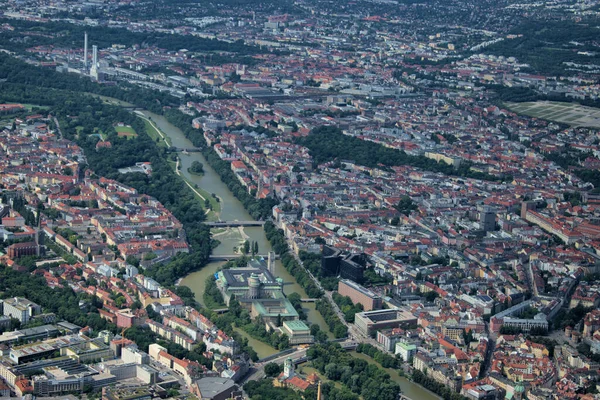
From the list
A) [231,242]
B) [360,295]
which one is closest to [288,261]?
[231,242]

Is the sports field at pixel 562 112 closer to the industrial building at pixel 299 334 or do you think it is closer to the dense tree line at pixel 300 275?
the dense tree line at pixel 300 275

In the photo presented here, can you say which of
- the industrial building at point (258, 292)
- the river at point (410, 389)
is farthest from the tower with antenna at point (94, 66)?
the river at point (410, 389)

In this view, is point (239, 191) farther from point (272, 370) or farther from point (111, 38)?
point (111, 38)

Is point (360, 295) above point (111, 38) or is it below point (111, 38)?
above

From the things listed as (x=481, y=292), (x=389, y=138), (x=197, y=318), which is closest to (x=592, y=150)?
(x=389, y=138)

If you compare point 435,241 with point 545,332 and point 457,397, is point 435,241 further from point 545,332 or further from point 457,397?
point 457,397

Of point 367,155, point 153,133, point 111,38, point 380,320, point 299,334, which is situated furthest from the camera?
point 111,38
